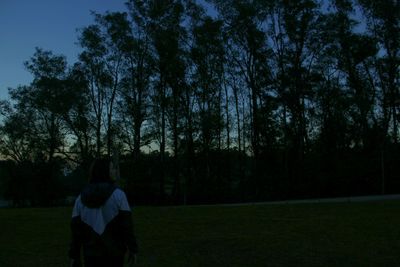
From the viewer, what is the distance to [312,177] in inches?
1734

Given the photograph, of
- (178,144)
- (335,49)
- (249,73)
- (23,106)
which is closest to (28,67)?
(23,106)

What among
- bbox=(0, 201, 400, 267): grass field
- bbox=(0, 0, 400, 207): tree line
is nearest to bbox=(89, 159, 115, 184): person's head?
bbox=(0, 201, 400, 267): grass field

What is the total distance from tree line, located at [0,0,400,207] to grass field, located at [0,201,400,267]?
86.1ft

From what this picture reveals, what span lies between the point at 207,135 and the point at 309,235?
35.8 metres

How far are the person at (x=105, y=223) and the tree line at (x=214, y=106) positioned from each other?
38.9 meters

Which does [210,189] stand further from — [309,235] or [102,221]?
[102,221]

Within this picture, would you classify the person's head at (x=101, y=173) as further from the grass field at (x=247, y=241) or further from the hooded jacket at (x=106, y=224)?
the grass field at (x=247, y=241)

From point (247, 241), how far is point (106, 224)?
826 centimetres

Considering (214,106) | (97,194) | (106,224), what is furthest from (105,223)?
(214,106)

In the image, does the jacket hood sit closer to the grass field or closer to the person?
the person

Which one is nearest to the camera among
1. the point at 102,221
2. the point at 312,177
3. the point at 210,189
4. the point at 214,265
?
the point at 102,221

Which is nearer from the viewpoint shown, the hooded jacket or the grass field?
the hooded jacket

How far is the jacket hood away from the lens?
4.96 metres

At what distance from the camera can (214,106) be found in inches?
2036
